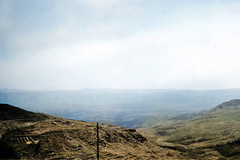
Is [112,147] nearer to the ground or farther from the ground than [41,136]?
nearer to the ground

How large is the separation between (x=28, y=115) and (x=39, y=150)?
3374 cm

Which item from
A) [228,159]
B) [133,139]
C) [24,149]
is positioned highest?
[24,149]

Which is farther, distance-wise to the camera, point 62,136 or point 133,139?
point 133,139

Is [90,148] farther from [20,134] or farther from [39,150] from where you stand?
[20,134]

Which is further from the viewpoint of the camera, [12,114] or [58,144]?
[12,114]

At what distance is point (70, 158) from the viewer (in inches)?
1105

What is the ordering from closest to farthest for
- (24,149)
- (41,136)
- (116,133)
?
(24,149) < (41,136) < (116,133)

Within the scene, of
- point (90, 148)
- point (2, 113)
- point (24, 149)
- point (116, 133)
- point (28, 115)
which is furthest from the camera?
point (28, 115)

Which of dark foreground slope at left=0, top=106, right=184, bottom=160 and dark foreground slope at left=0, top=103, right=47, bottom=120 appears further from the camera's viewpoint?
dark foreground slope at left=0, top=103, right=47, bottom=120

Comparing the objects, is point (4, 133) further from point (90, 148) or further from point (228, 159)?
point (228, 159)

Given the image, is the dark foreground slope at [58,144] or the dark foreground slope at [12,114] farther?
the dark foreground slope at [12,114]

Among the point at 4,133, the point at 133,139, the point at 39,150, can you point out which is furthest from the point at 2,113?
the point at 133,139

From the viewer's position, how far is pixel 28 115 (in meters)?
56.2

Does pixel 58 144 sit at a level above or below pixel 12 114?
below
